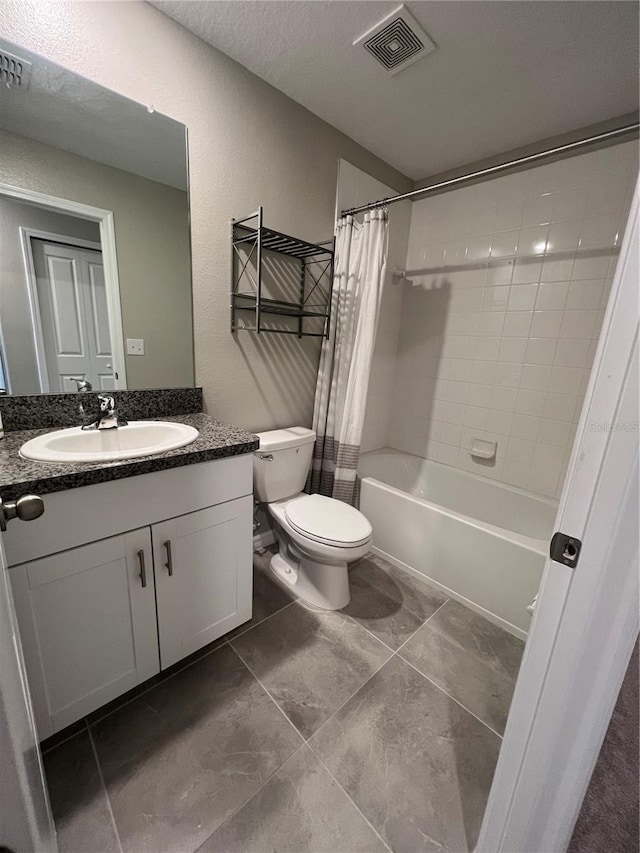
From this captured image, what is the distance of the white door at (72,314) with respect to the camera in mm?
1154

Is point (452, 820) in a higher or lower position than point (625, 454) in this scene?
lower

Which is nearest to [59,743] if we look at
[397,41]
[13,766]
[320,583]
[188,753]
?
[188,753]

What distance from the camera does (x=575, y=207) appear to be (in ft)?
5.70

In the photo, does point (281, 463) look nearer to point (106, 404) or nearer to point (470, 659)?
point (106, 404)

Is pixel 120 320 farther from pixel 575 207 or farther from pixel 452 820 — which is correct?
pixel 575 207

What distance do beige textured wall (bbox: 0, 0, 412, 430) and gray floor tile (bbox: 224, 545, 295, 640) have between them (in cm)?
77

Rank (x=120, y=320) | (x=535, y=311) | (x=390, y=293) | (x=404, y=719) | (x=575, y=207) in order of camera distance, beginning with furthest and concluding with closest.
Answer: (x=390, y=293) < (x=535, y=311) < (x=575, y=207) < (x=120, y=320) < (x=404, y=719)

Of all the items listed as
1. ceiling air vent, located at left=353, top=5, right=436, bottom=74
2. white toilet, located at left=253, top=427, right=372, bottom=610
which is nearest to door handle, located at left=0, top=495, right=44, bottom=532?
white toilet, located at left=253, top=427, right=372, bottom=610

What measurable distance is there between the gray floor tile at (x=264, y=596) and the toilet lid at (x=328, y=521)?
410 millimetres

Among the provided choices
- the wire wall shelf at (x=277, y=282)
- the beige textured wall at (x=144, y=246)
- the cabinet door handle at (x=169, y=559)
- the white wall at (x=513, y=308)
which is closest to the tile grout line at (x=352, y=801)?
the cabinet door handle at (x=169, y=559)

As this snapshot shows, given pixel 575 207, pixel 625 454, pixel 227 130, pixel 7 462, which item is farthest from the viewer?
pixel 575 207

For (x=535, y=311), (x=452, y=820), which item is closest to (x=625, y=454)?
(x=452, y=820)

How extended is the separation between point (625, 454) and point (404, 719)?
1.17 metres

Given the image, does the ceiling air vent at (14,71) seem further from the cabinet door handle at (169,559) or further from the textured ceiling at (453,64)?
the cabinet door handle at (169,559)
